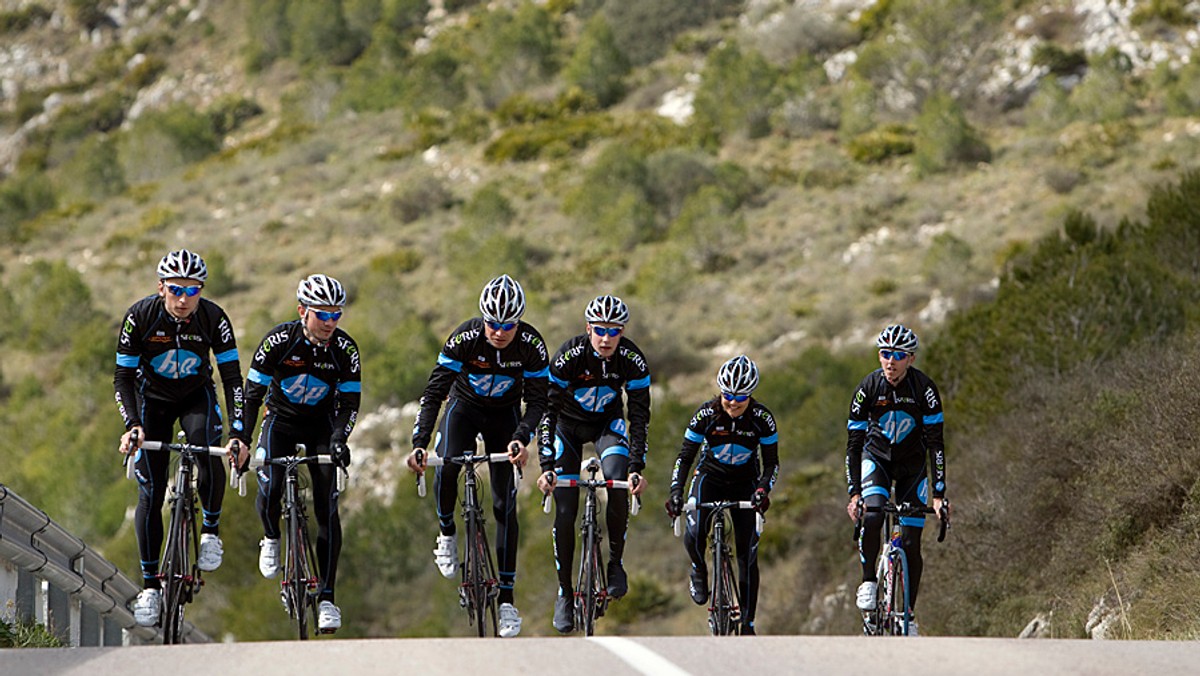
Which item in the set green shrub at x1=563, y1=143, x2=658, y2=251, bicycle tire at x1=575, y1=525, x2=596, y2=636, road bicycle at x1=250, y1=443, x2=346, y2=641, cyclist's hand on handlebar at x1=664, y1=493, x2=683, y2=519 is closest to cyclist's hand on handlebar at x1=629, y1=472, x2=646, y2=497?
bicycle tire at x1=575, y1=525, x2=596, y2=636

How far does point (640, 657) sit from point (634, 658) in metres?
0.04

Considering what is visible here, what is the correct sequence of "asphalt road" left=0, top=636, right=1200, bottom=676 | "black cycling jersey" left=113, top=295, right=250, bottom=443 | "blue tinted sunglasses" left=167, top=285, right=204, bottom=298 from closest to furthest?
"asphalt road" left=0, top=636, right=1200, bottom=676 < "blue tinted sunglasses" left=167, top=285, right=204, bottom=298 < "black cycling jersey" left=113, top=295, right=250, bottom=443

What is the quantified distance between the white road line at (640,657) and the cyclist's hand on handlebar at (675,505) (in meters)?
3.69

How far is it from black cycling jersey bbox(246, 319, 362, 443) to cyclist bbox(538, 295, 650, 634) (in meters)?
1.48

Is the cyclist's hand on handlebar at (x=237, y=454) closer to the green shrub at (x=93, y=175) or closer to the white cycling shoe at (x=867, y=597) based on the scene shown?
the white cycling shoe at (x=867, y=597)

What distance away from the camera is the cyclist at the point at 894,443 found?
12.3 meters

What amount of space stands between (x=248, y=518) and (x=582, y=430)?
30.9 m

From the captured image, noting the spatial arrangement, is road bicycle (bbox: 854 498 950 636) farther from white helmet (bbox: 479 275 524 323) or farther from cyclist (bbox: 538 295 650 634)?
white helmet (bbox: 479 275 524 323)

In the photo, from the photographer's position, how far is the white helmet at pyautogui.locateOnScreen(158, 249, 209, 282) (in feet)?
36.1

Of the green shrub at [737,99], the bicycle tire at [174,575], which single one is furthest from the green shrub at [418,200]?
the bicycle tire at [174,575]

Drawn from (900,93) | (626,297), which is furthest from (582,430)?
(900,93)

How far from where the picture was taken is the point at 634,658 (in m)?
8.20

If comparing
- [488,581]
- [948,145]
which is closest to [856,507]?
[488,581]

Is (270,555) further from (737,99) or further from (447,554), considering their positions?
(737,99)
